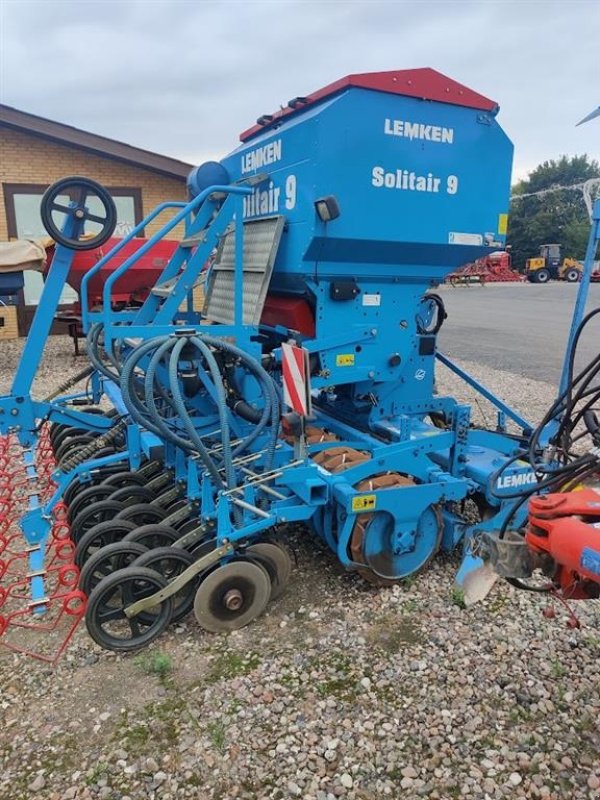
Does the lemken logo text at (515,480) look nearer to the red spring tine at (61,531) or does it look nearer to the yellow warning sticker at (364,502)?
the yellow warning sticker at (364,502)

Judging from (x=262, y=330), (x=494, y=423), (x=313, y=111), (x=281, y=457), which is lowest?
(x=494, y=423)

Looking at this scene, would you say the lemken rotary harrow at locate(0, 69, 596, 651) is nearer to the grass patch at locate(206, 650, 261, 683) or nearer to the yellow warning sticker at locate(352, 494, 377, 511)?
the yellow warning sticker at locate(352, 494, 377, 511)

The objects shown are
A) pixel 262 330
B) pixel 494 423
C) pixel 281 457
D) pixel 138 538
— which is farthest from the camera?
pixel 494 423

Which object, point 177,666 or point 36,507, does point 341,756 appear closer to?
point 177,666

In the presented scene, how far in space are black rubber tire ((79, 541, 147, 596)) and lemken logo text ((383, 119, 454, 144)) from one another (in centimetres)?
285

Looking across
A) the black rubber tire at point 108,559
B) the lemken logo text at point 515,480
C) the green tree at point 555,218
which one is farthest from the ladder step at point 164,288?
the green tree at point 555,218

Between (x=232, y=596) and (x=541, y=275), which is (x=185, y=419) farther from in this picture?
(x=541, y=275)

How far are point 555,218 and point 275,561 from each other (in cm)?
4939

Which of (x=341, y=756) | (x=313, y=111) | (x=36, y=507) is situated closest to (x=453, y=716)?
(x=341, y=756)

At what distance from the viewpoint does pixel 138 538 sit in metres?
3.35

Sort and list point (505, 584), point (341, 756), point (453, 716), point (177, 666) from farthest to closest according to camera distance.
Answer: point (505, 584)
point (177, 666)
point (453, 716)
point (341, 756)

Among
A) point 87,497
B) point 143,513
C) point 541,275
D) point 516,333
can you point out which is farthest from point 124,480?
point 541,275

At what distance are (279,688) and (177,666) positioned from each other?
1.70ft

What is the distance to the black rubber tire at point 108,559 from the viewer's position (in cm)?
309
